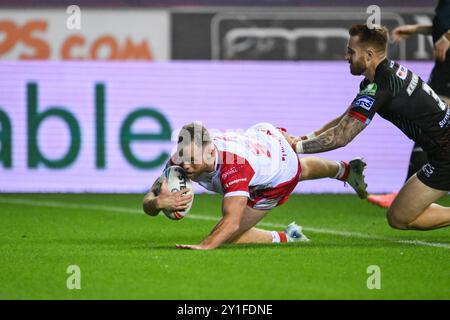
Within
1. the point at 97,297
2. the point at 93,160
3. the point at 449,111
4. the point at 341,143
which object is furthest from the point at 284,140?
the point at 93,160

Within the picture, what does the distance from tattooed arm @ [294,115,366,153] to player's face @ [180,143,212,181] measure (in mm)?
717

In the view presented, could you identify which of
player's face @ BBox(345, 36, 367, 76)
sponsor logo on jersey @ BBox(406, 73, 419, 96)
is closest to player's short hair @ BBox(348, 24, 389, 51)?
Result: player's face @ BBox(345, 36, 367, 76)

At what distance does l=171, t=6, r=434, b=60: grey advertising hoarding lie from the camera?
20.2 meters

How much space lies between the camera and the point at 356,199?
13.7 metres

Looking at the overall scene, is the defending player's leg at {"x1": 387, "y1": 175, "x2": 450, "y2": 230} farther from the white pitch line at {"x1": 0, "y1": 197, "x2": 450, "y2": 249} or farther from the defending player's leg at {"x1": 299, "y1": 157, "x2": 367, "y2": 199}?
the defending player's leg at {"x1": 299, "y1": 157, "x2": 367, "y2": 199}

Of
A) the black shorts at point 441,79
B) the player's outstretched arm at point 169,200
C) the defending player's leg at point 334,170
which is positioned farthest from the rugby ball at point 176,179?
the black shorts at point 441,79

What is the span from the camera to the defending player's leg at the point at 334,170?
31.8ft

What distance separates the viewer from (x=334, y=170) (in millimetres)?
9828

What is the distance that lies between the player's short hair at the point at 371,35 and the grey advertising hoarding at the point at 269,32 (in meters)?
11.2

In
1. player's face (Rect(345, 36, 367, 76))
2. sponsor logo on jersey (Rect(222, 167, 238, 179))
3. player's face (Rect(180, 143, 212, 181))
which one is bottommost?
sponsor logo on jersey (Rect(222, 167, 238, 179))

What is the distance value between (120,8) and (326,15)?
11.7 feet

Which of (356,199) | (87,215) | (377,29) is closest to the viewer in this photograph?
(377,29)

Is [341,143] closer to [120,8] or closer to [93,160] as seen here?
[93,160]

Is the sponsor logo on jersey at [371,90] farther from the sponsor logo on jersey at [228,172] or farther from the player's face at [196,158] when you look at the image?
the player's face at [196,158]
